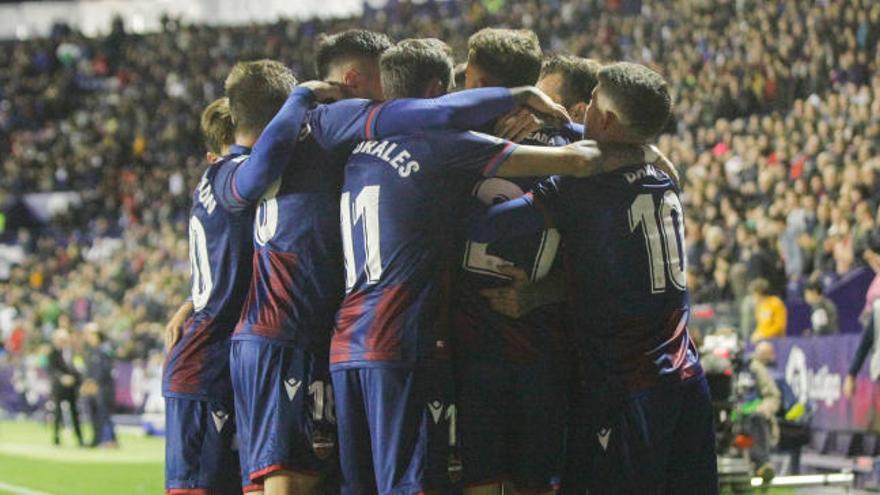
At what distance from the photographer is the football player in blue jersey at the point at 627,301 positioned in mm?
5152

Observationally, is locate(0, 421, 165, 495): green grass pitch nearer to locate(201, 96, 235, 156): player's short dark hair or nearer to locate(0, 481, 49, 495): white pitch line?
locate(0, 481, 49, 495): white pitch line

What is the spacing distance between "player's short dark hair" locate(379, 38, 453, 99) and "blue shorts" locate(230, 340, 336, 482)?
1169 mm

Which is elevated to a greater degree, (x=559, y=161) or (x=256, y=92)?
(x=256, y=92)

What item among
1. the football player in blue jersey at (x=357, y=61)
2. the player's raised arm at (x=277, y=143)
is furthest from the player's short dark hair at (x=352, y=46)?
the player's raised arm at (x=277, y=143)

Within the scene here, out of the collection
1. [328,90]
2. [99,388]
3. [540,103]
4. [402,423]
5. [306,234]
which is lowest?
[99,388]

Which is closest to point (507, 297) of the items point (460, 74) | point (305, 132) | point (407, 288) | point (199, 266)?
point (407, 288)

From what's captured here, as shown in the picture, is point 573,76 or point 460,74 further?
point 460,74

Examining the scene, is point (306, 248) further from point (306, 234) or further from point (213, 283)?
point (213, 283)

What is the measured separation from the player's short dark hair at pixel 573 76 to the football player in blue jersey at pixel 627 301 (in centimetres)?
61

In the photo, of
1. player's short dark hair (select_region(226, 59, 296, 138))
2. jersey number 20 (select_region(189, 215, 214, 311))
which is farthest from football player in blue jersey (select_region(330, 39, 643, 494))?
jersey number 20 (select_region(189, 215, 214, 311))

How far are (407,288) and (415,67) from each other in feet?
2.92

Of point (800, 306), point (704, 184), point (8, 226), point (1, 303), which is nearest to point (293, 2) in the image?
point (8, 226)

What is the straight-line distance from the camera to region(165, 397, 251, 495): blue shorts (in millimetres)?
6219

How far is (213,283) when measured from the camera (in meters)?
6.12
